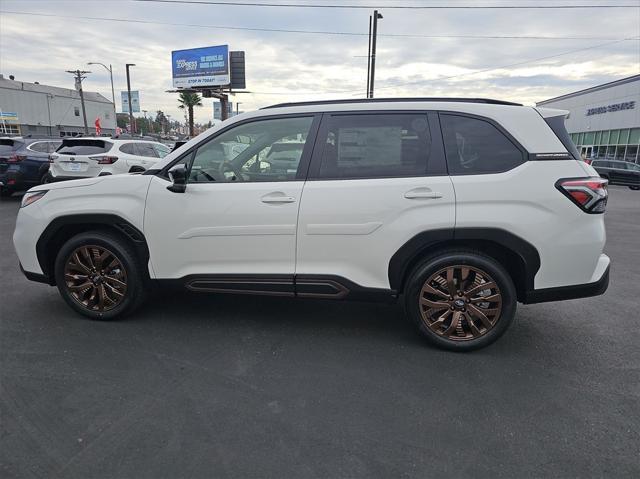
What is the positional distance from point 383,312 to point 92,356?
99.1 inches

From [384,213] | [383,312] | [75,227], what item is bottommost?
[383,312]

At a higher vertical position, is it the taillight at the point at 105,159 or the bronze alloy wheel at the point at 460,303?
the taillight at the point at 105,159

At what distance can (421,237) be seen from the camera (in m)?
3.29

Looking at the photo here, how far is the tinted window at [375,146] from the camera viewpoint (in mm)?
3379

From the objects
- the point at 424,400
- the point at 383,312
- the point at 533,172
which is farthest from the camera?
the point at 383,312

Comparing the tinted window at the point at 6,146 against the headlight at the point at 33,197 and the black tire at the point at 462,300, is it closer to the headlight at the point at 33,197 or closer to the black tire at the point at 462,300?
the headlight at the point at 33,197

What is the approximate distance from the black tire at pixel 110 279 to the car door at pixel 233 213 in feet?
0.70

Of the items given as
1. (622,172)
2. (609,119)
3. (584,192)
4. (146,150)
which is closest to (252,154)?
(584,192)

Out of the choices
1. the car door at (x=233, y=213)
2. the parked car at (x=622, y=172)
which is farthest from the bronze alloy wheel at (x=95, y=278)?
the parked car at (x=622, y=172)

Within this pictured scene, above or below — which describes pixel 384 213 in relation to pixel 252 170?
below

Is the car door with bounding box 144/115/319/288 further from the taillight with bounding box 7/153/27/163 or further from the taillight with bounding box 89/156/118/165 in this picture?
the taillight with bounding box 7/153/27/163

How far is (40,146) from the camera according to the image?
12156mm

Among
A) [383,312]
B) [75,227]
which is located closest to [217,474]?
[383,312]

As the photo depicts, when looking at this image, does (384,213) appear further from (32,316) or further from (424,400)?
(32,316)
